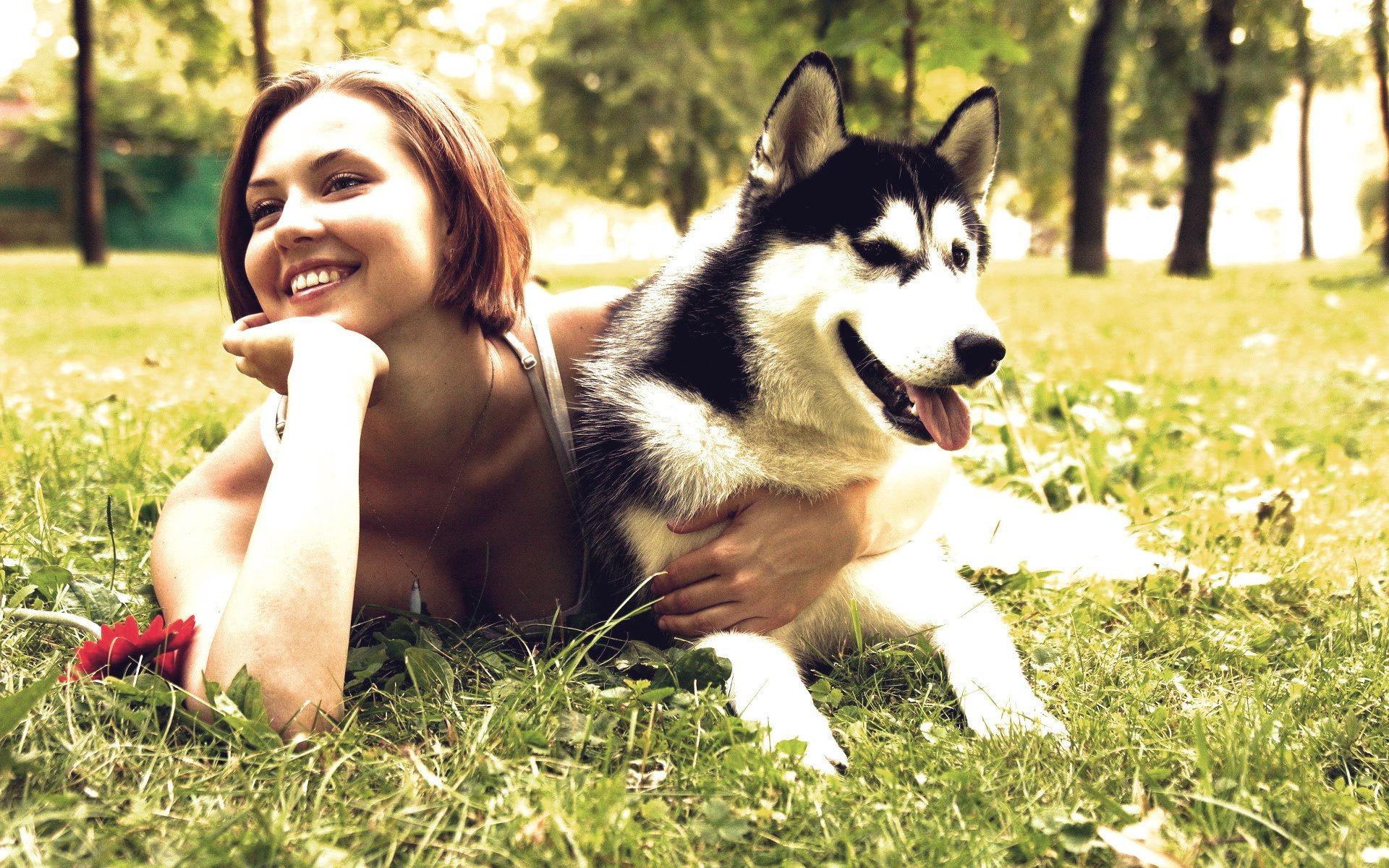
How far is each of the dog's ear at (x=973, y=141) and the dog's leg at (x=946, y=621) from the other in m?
0.96

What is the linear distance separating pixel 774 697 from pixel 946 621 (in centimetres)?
60

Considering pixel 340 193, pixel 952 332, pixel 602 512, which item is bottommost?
pixel 602 512

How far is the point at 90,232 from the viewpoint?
1555 centimetres

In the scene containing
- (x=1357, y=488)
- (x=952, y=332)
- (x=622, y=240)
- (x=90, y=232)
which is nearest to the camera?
(x=952, y=332)

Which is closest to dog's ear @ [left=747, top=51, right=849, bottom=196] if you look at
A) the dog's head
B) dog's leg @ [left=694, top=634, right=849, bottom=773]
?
the dog's head

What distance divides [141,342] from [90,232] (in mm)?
10930

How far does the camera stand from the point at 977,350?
1.92 m

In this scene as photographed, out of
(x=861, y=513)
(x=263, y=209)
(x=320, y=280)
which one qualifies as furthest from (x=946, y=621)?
(x=263, y=209)

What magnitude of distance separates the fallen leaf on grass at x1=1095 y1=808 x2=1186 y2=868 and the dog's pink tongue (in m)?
0.82

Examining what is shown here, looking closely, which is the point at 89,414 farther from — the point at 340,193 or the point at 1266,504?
the point at 1266,504

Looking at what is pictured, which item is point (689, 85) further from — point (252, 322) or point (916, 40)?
point (252, 322)

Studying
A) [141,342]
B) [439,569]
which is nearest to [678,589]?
[439,569]

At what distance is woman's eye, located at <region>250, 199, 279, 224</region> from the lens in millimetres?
2283

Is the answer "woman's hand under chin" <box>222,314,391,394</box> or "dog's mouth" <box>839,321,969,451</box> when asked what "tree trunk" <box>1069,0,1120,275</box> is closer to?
"dog's mouth" <box>839,321,969,451</box>
